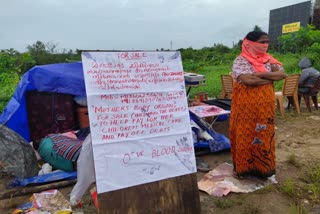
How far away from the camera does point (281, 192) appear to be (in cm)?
335

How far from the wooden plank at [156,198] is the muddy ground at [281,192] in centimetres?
55

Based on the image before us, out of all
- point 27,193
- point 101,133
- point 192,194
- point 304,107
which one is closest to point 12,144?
point 27,193

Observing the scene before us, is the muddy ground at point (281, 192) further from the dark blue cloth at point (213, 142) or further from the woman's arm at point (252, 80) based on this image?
the woman's arm at point (252, 80)

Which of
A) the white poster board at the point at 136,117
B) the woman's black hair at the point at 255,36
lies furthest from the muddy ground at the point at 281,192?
the woman's black hair at the point at 255,36

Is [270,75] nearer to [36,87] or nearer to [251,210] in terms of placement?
[251,210]

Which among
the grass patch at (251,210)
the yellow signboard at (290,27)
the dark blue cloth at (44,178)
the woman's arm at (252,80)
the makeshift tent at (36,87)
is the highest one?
the yellow signboard at (290,27)

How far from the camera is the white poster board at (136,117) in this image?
224 cm

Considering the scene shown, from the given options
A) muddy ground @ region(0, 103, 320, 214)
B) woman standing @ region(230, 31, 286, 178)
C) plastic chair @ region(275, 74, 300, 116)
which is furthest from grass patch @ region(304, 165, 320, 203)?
plastic chair @ region(275, 74, 300, 116)

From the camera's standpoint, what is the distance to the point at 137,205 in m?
2.33

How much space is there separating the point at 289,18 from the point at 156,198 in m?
25.3

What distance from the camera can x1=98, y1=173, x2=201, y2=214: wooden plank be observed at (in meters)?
2.24

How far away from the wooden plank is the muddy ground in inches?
21.6

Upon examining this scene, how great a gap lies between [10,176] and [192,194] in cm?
243

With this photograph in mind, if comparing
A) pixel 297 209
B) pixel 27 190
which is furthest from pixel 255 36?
pixel 27 190
